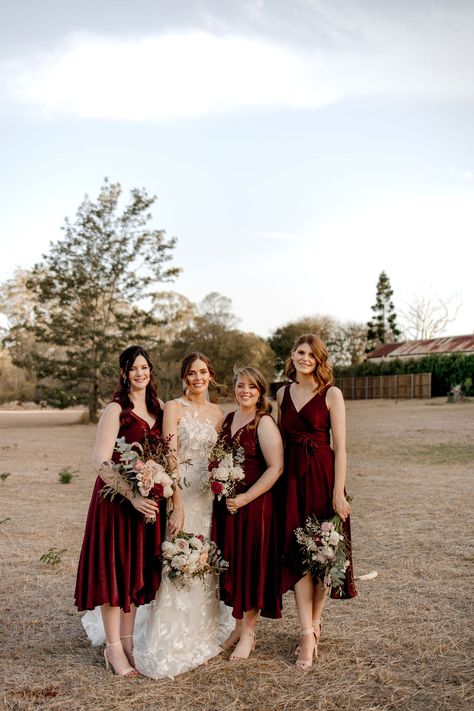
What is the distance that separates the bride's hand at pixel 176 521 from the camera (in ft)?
14.1

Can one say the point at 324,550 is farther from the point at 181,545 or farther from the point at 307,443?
the point at 181,545

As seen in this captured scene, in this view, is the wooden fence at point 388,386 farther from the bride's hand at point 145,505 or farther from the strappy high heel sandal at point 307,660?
the bride's hand at point 145,505

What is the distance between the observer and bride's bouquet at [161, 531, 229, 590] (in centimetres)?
409

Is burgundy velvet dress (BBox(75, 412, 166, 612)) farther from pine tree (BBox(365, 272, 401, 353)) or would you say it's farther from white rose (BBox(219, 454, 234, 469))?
pine tree (BBox(365, 272, 401, 353))

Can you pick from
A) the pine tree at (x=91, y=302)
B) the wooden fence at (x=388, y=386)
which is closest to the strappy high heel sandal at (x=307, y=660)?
the pine tree at (x=91, y=302)

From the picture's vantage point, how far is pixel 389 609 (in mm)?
5414

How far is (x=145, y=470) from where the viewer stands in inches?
155

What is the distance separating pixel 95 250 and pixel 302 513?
25825 mm

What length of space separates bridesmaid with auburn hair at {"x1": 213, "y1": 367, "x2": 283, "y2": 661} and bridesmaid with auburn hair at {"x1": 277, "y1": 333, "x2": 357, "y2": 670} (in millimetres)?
104

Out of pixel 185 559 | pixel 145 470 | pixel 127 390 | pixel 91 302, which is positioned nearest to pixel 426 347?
pixel 91 302

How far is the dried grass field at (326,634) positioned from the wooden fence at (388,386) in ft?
107

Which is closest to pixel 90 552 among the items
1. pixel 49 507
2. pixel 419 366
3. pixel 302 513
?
pixel 302 513

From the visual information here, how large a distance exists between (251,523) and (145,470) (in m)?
0.87

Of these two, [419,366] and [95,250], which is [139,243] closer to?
[95,250]
